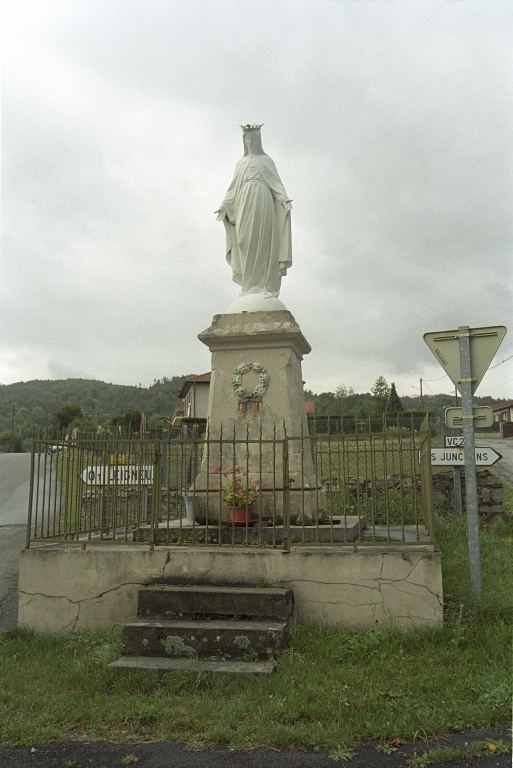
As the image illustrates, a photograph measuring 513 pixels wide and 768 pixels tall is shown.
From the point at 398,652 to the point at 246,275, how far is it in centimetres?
464

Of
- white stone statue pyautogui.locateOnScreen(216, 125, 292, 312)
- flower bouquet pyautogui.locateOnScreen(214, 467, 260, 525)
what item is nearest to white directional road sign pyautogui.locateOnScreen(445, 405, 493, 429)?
flower bouquet pyautogui.locateOnScreen(214, 467, 260, 525)

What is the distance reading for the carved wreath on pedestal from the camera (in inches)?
262

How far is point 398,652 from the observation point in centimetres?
455

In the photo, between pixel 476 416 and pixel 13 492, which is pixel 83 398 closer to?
pixel 13 492

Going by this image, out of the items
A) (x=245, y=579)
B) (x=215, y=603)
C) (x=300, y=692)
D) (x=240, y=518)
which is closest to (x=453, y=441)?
(x=240, y=518)

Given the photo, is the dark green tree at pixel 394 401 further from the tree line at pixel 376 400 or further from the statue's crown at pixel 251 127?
the statue's crown at pixel 251 127

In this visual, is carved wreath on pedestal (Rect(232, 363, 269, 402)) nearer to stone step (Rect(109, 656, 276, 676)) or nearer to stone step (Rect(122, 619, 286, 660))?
stone step (Rect(122, 619, 286, 660))

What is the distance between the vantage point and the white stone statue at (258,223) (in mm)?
7434

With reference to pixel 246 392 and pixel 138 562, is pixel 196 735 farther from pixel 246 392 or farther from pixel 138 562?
pixel 246 392

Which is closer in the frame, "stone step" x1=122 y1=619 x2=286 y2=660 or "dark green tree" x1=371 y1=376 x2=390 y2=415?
"stone step" x1=122 y1=619 x2=286 y2=660

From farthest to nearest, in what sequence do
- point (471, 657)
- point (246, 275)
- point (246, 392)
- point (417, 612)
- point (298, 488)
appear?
point (246, 275) → point (246, 392) → point (298, 488) → point (417, 612) → point (471, 657)

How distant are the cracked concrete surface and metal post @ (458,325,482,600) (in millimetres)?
409

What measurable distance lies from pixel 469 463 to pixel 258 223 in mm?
3913

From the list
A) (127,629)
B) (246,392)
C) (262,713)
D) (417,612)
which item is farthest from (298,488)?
(262,713)
